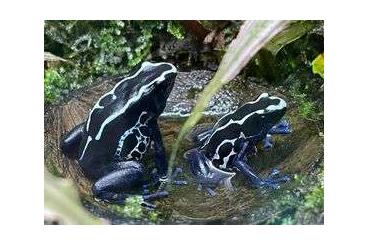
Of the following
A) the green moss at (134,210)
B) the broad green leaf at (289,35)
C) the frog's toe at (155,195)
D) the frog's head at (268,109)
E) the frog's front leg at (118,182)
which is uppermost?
the broad green leaf at (289,35)

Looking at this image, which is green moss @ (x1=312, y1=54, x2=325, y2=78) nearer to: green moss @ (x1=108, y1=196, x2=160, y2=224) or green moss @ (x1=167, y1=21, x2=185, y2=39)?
green moss @ (x1=167, y1=21, x2=185, y2=39)

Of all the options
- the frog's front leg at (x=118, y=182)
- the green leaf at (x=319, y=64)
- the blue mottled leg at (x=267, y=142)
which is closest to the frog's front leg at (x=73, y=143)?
the frog's front leg at (x=118, y=182)

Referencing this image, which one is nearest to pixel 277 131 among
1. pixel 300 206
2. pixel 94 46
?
pixel 300 206

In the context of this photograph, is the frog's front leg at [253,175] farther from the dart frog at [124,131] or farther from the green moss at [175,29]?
the green moss at [175,29]

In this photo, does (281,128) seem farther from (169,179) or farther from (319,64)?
(169,179)

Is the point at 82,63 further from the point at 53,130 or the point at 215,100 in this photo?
the point at 215,100

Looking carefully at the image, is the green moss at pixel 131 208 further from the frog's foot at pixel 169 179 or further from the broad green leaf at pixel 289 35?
the broad green leaf at pixel 289 35

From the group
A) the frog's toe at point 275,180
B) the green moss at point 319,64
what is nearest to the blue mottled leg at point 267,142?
the frog's toe at point 275,180

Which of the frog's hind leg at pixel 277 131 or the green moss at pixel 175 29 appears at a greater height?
the green moss at pixel 175 29
